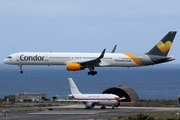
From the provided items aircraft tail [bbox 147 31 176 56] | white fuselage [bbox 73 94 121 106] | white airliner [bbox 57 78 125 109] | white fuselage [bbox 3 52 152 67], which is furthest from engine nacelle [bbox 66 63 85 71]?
aircraft tail [bbox 147 31 176 56]

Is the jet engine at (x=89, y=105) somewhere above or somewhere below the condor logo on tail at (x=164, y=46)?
below

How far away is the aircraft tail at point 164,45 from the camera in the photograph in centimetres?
10375

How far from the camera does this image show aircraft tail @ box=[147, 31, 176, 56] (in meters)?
104

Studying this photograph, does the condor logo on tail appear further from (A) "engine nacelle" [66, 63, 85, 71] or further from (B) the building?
(B) the building

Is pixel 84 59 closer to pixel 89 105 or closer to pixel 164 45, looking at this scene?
pixel 89 105

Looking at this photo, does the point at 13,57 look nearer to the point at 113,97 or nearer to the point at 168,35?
the point at 113,97

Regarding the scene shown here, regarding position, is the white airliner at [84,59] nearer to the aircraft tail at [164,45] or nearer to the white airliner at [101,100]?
the aircraft tail at [164,45]

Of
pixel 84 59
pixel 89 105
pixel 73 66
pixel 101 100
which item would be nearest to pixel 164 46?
pixel 101 100

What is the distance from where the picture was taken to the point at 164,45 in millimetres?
105875

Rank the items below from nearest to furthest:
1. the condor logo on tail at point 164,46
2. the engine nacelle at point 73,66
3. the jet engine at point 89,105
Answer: the engine nacelle at point 73,66
the jet engine at point 89,105
the condor logo on tail at point 164,46

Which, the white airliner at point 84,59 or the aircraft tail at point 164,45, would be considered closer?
the white airliner at point 84,59

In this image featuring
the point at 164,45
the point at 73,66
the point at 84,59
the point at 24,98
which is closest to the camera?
the point at 73,66

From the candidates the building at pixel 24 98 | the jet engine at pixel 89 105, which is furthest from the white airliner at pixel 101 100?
the building at pixel 24 98

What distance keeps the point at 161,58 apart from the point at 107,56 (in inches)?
377
